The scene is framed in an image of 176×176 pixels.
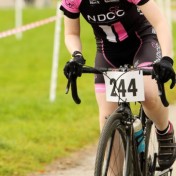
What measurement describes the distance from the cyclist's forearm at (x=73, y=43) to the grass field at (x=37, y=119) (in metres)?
2.02

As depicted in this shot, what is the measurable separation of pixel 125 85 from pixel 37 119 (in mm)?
4979

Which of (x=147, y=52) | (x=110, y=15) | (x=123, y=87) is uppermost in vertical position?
(x=110, y=15)

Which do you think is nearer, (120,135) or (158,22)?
(120,135)

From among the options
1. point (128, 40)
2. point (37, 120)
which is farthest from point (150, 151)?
point (37, 120)

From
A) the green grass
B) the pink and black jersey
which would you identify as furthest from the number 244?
the green grass

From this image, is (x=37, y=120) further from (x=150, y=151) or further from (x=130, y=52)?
(x=130, y=52)

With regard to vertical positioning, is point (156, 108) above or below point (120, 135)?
above

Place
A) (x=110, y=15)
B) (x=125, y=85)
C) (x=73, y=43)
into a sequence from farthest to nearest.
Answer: (x=73, y=43), (x=110, y=15), (x=125, y=85)

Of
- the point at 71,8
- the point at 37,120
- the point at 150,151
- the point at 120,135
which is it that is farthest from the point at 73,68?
the point at 37,120

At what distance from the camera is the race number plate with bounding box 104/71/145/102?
190 inches

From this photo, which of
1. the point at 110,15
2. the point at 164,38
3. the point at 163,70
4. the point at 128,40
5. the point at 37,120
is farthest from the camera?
the point at 37,120

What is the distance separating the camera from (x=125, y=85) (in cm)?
485

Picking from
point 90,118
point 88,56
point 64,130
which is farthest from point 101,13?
point 88,56

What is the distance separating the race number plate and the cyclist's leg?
225mm
